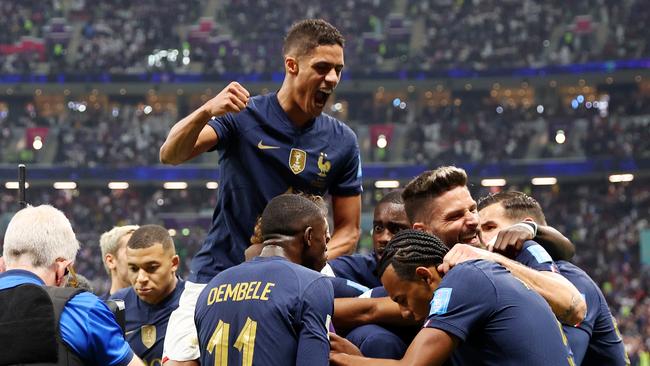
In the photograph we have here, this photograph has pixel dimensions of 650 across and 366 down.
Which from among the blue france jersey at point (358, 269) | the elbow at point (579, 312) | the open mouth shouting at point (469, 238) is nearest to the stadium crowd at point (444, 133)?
the blue france jersey at point (358, 269)

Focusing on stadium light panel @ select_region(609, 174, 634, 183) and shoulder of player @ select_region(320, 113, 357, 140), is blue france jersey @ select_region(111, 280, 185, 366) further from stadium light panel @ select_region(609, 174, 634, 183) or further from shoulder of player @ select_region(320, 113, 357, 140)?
stadium light panel @ select_region(609, 174, 634, 183)

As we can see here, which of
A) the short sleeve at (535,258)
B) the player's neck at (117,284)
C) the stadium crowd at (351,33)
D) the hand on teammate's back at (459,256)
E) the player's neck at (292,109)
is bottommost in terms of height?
the stadium crowd at (351,33)

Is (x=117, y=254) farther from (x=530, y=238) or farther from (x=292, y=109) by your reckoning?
(x=530, y=238)

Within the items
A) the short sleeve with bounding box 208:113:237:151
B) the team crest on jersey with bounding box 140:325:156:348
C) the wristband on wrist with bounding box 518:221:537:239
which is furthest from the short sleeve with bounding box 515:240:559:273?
the team crest on jersey with bounding box 140:325:156:348

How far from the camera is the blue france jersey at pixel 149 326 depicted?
24.5ft

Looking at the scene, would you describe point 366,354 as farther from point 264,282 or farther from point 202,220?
point 202,220

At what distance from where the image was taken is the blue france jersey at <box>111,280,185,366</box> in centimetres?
747

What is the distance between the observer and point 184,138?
5473 mm

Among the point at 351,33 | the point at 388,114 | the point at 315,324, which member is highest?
the point at 315,324

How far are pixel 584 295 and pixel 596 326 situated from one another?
0.37 m

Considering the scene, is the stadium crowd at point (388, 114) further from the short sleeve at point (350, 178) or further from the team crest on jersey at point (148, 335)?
the short sleeve at point (350, 178)

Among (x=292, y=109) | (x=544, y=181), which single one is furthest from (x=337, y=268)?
(x=544, y=181)

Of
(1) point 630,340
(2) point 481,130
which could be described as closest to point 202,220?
(2) point 481,130

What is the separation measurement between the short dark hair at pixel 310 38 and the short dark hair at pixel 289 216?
1.25m
